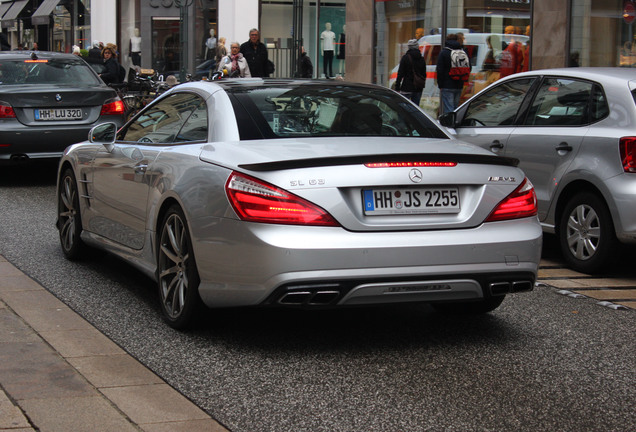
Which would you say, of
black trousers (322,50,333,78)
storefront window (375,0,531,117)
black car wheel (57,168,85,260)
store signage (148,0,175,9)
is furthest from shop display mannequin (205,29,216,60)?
black car wheel (57,168,85,260)

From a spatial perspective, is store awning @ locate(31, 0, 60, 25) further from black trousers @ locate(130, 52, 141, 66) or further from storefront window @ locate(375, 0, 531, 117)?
storefront window @ locate(375, 0, 531, 117)

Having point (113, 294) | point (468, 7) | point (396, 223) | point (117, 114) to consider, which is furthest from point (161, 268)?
point (468, 7)

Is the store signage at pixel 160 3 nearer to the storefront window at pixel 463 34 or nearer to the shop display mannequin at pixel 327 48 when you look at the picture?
the shop display mannequin at pixel 327 48

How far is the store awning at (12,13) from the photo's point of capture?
51650mm

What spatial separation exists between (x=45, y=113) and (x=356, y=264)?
9.19 meters

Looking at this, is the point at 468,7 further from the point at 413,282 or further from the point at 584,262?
the point at 413,282

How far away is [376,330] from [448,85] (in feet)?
40.4

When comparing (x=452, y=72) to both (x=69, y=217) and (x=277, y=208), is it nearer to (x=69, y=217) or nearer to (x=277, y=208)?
(x=69, y=217)

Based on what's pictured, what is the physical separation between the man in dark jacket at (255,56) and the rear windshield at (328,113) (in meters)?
16.9

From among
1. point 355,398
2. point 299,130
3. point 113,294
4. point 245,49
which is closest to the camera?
point 355,398

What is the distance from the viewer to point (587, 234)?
800 centimetres

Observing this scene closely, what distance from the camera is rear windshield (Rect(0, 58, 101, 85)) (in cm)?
1396

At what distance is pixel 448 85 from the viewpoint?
17688mm

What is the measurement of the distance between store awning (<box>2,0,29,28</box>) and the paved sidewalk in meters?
48.6
